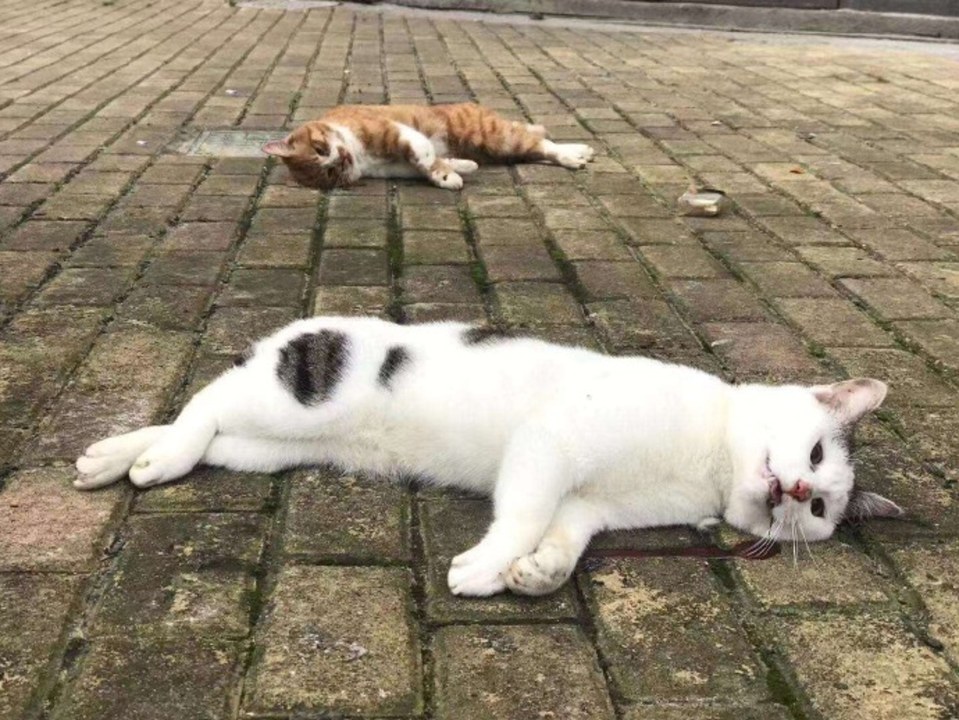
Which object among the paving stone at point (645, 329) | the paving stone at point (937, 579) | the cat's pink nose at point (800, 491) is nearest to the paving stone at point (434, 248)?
the paving stone at point (645, 329)

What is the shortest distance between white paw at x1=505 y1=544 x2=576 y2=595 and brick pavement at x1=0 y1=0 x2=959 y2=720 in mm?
51

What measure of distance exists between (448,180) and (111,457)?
140 inches

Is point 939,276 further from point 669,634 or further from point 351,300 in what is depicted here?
point 669,634

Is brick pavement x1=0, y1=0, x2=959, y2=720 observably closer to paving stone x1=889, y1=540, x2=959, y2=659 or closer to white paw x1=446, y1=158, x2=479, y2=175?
paving stone x1=889, y1=540, x2=959, y2=659

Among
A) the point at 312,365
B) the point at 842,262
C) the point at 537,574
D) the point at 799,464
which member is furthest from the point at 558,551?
the point at 842,262

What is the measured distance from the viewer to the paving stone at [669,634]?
2.26 meters

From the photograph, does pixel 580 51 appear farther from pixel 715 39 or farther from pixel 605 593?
pixel 605 593

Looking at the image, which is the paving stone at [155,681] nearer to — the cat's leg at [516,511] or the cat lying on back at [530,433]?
the cat's leg at [516,511]

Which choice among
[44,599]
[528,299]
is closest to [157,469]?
[44,599]

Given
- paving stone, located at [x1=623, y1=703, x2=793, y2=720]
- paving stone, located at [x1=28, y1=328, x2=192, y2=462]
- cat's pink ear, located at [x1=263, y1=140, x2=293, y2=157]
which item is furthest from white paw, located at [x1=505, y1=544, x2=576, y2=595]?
cat's pink ear, located at [x1=263, y1=140, x2=293, y2=157]

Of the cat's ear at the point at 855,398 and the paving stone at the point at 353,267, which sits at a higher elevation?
the cat's ear at the point at 855,398

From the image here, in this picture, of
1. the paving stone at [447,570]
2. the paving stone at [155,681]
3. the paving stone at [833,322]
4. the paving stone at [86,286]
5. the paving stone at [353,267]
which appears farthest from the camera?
the paving stone at [353,267]

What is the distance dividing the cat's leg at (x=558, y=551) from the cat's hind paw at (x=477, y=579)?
0.03 metres

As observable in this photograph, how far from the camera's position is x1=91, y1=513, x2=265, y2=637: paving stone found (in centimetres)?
237
